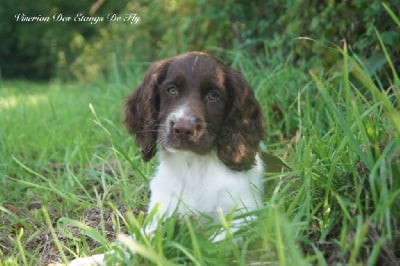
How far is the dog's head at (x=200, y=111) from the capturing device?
3062 millimetres

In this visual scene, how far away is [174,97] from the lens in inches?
128

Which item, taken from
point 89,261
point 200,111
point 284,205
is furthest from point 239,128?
point 89,261

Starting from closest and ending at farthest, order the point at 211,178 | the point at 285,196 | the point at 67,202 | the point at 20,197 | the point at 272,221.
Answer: the point at 272,221 < the point at 285,196 < the point at 211,178 < the point at 67,202 < the point at 20,197

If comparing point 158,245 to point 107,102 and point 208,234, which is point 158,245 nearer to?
point 208,234

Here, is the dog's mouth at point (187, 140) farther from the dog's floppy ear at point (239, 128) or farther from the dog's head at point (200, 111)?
the dog's floppy ear at point (239, 128)

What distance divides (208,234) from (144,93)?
118 centimetres

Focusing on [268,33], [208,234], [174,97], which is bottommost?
[208,234]

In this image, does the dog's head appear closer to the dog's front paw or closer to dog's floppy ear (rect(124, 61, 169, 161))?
dog's floppy ear (rect(124, 61, 169, 161))

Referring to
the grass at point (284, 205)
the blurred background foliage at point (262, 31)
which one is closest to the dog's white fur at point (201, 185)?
the grass at point (284, 205)

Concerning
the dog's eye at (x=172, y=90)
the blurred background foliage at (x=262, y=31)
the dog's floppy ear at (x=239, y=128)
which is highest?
the blurred background foliage at (x=262, y=31)

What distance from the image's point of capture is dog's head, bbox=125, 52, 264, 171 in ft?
10.0

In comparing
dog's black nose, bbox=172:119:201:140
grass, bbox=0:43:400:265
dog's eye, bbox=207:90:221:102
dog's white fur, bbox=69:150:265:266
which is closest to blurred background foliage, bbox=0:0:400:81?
grass, bbox=0:43:400:265

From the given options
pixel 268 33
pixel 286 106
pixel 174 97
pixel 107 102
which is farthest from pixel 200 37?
pixel 174 97

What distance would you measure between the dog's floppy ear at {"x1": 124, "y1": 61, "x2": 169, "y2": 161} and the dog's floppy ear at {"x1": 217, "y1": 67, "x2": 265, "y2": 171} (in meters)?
0.43
